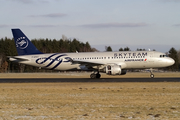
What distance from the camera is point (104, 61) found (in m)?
39.4

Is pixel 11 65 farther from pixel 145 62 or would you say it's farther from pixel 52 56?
pixel 145 62

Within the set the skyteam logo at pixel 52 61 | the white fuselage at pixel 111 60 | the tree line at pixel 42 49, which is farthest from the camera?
the tree line at pixel 42 49

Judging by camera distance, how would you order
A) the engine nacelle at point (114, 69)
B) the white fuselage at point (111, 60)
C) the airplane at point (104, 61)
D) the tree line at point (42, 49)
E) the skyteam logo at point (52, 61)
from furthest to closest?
the tree line at point (42, 49) < the skyteam logo at point (52, 61) < the white fuselage at point (111, 60) < the airplane at point (104, 61) < the engine nacelle at point (114, 69)

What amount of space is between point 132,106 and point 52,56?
29.4m

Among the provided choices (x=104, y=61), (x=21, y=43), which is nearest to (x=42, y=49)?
(x=21, y=43)

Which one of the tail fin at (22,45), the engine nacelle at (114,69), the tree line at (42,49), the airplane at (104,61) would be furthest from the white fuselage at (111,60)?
the tree line at (42,49)

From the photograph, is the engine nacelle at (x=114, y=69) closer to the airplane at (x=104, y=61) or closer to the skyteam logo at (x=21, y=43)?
the airplane at (x=104, y=61)

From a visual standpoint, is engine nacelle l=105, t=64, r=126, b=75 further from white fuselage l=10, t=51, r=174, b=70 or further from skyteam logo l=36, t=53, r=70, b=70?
skyteam logo l=36, t=53, r=70, b=70

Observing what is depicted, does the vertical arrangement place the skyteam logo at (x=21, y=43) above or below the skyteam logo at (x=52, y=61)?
above

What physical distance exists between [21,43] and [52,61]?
5.65 m

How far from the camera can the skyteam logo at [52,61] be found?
1624 inches

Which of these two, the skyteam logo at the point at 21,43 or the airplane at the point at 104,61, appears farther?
the skyteam logo at the point at 21,43

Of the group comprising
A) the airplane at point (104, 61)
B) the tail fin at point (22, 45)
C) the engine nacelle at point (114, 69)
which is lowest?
the engine nacelle at point (114, 69)

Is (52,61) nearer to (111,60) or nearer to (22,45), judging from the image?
(22,45)
